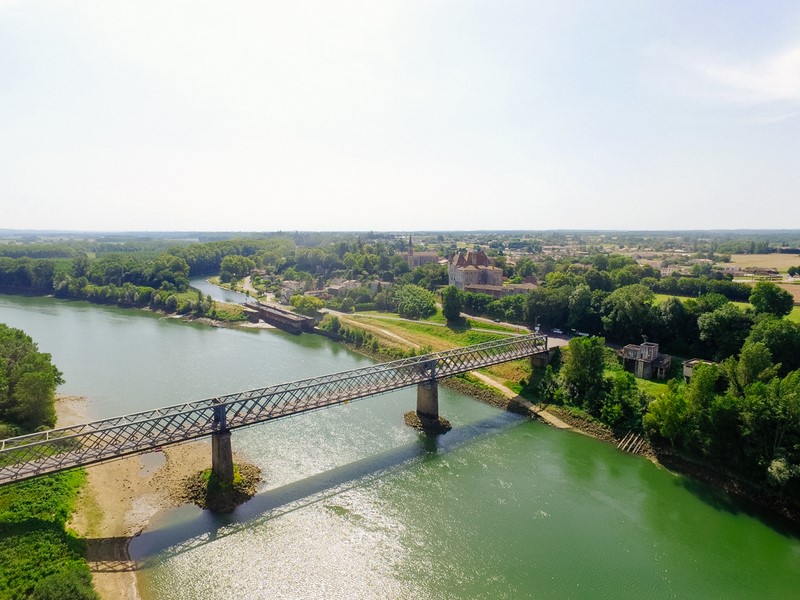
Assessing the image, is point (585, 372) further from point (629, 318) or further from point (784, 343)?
point (784, 343)

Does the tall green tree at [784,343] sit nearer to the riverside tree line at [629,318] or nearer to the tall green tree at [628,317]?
the riverside tree line at [629,318]

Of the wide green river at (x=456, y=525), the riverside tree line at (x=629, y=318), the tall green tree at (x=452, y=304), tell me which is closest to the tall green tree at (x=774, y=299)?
the riverside tree line at (x=629, y=318)

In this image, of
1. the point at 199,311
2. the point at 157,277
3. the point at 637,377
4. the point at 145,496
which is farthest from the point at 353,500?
the point at 157,277

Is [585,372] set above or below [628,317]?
below

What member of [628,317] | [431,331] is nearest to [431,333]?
[431,331]

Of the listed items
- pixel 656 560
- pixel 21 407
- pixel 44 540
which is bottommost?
pixel 656 560

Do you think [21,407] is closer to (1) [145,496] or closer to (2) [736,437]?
(1) [145,496]
